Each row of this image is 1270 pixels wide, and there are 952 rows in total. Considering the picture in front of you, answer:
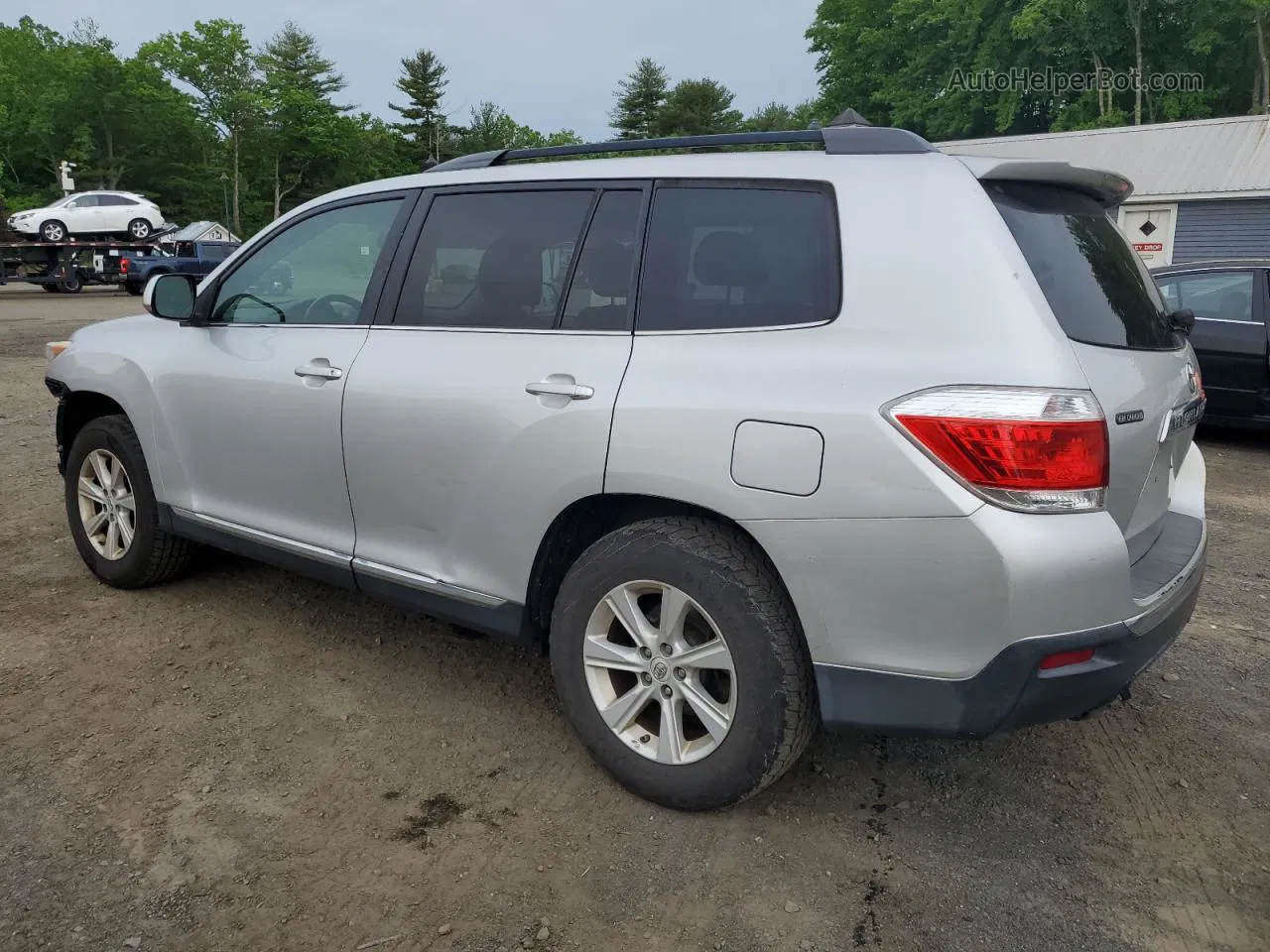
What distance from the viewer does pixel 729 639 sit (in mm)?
2543

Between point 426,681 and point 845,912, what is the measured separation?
70.6 inches

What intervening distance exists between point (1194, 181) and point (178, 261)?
24804 millimetres

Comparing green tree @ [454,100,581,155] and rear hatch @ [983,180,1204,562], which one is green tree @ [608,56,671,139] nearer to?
green tree @ [454,100,581,155]

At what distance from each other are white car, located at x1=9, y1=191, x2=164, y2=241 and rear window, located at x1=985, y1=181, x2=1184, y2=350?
98.5 feet

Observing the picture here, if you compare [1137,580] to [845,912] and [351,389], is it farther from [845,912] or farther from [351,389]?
[351,389]

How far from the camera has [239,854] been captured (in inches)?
102

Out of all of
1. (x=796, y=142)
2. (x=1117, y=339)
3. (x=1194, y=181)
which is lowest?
(x=1117, y=339)

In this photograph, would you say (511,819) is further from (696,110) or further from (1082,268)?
(696,110)

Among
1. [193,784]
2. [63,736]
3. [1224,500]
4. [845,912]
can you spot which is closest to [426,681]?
[193,784]

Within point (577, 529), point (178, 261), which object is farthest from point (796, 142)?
point (178, 261)

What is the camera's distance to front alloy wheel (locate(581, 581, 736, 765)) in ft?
8.70

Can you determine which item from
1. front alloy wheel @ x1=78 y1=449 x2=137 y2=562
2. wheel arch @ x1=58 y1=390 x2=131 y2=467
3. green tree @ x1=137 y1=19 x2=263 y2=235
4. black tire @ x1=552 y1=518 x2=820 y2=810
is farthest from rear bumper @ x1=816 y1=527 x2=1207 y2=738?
green tree @ x1=137 y1=19 x2=263 y2=235

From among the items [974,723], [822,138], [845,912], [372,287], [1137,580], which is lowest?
[845,912]

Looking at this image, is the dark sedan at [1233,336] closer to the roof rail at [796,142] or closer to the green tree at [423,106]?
the roof rail at [796,142]
